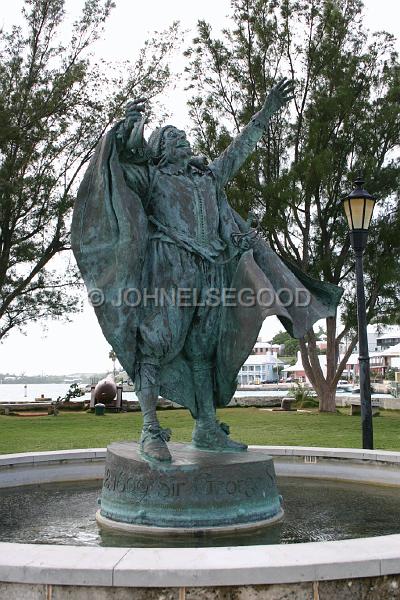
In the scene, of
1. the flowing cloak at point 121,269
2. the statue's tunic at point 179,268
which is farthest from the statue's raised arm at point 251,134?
the flowing cloak at point 121,269

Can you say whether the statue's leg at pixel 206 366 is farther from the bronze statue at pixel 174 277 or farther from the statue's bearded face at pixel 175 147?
the statue's bearded face at pixel 175 147

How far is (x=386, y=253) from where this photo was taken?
19.1m

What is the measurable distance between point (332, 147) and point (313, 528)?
55.1 feet

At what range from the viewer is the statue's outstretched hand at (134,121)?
13.7 ft

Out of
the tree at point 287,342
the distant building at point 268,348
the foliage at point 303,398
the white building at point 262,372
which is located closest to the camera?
the foliage at point 303,398

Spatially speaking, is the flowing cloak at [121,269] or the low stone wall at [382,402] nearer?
the flowing cloak at [121,269]

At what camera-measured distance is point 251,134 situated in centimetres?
511

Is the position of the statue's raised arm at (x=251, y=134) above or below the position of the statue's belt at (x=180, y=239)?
above

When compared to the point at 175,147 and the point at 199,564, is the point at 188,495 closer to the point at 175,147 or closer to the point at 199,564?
the point at 199,564

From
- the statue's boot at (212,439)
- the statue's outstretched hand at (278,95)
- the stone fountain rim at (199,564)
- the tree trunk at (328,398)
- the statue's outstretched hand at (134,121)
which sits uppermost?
the statue's outstretched hand at (278,95)

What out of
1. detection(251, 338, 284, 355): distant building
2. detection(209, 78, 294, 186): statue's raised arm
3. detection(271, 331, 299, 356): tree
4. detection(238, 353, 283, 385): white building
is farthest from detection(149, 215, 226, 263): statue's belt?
detection(251, 338, 284, 355): distant building

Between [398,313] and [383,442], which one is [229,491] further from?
[398,313]

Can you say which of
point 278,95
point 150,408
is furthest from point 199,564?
point 278,95

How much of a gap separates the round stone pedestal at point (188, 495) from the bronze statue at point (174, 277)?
0.19 metres
